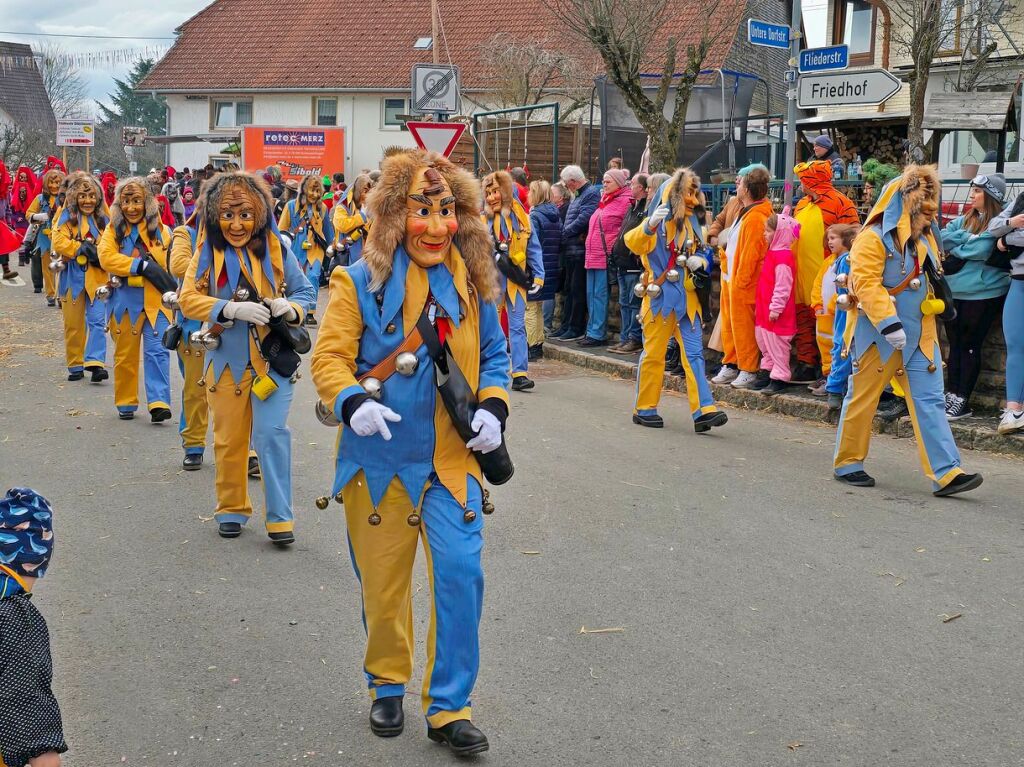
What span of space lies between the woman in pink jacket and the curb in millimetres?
470

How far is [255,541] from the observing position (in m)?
7.00

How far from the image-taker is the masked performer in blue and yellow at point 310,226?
59.8 feet

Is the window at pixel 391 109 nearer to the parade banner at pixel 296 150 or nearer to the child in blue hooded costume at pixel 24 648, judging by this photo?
the parade banner at pixel 296 150

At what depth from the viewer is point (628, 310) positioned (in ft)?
46.3

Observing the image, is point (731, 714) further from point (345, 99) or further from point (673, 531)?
point (345, 99)

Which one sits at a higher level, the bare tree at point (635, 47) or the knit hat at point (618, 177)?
the bare tree at point (635, 47)

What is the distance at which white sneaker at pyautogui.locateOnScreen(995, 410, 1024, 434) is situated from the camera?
31.1 feet

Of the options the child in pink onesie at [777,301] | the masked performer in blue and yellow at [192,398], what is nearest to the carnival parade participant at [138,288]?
the masked performer in blue and yellow at [192,398]

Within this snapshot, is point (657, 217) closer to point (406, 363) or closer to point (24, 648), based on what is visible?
point (406, 363)

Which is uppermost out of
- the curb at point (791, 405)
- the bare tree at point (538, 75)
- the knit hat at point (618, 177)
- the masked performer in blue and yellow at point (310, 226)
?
the bare tree at point (538, 75)

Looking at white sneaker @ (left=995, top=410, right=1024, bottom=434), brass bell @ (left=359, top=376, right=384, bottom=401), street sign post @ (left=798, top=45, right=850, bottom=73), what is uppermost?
street sign post @ (left=798, top=45, right=850, bottom=73)

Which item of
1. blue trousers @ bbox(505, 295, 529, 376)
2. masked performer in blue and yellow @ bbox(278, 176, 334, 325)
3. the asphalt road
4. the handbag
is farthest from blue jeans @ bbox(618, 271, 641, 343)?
the handbag

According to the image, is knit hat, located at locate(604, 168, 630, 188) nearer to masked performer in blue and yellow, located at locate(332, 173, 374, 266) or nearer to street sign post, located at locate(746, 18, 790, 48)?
street sign post, located at locate(746, 18, 790, 48)

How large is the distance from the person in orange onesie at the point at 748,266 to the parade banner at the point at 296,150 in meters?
28.0
